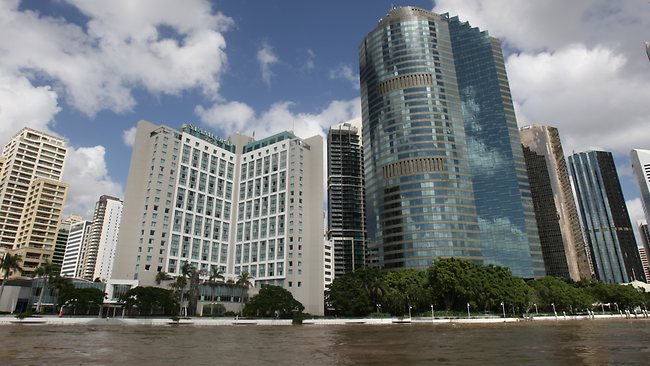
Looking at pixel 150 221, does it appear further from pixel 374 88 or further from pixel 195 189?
pixel 374 88

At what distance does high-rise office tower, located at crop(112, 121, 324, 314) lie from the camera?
132750 mm

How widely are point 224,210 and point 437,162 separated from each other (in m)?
91.9

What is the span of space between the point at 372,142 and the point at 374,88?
27.0m

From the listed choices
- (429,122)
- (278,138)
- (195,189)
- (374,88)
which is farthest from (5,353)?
(374,88)

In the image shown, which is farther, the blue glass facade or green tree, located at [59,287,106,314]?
the blue glass facade

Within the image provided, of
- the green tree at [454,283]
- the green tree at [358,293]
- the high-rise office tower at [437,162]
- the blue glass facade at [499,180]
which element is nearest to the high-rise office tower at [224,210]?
the green tree at [358,293]

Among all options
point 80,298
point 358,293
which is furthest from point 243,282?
point 80,298

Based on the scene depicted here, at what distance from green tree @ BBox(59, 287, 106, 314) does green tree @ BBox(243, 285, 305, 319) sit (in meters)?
40.0

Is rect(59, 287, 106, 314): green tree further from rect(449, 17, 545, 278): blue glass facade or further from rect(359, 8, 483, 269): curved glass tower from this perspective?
rect(449, 17, 545, 278): blue glass facade

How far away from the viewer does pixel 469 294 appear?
98875 mm

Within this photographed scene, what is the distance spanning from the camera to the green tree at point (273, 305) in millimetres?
115188

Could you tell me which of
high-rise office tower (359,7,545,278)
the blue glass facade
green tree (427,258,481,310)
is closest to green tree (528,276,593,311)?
green tree (427,258,481,310)

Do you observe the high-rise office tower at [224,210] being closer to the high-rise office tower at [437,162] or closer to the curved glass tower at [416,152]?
the curved glass tower at [416,152]

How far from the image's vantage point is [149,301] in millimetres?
102688
